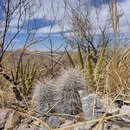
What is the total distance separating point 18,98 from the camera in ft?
7.57

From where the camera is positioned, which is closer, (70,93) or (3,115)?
(70,93)

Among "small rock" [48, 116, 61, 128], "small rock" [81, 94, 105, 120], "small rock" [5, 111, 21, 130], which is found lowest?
"small rock" [5, 111, 21, 130]

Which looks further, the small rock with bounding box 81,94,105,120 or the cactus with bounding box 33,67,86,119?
the cactus with bounding box 33,67,86,119

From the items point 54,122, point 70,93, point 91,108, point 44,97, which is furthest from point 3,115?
point 91,108

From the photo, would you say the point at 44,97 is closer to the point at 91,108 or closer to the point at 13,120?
the point at 13,120

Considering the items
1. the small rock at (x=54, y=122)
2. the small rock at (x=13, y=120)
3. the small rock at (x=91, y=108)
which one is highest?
the small rock at (x=91, y=108)

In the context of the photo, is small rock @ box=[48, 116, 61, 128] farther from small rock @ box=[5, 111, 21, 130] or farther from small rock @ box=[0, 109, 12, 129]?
small rock @ box=[0, 109, 12, 129]

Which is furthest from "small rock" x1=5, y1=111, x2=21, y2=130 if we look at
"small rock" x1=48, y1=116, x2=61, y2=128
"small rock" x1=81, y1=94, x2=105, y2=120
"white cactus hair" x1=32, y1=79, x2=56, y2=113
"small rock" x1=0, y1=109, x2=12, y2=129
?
"small rock" x1=81, y1=94, x2=105, y2=120

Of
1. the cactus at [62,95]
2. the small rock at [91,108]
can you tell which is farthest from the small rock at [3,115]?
the small rock at [91,108]

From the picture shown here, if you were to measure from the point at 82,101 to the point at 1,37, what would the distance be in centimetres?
152

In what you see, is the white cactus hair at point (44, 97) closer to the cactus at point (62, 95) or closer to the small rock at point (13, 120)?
the cactus at point (62, 95)

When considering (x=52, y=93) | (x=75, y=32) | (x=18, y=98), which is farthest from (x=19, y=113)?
(x=75, y=32)

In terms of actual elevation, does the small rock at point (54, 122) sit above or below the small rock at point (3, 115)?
above

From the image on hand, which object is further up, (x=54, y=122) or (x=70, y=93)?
(x=70, y=93)
